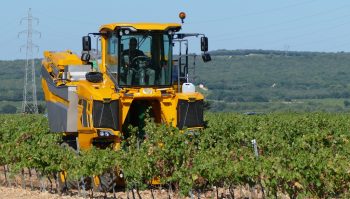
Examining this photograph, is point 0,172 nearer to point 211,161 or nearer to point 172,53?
point 172,53

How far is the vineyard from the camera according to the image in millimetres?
11789

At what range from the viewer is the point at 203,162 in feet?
42.8

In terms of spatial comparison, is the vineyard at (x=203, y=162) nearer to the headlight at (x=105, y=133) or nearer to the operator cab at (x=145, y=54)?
the headlight at (x=105, y=133)

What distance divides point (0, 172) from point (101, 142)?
6369 millimetres

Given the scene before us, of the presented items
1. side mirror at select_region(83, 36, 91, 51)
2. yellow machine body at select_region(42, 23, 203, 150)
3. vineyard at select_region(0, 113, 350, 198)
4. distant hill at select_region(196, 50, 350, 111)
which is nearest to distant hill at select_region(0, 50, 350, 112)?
distant hill at select_region(196, 50, 350, 111)

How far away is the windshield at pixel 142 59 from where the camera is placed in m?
Result: 15.5

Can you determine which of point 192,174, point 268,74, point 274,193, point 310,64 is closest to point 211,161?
point 192,174

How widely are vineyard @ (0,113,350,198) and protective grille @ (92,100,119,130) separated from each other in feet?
1.39

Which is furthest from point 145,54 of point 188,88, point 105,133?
point 105,133

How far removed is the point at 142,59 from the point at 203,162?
325cm

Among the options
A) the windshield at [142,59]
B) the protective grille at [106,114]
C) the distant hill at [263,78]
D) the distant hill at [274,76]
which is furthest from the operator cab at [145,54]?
the distant hill at [274,76]

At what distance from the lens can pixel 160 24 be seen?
1562cm

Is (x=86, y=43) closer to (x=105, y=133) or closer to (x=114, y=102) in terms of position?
(x=114, y=102)

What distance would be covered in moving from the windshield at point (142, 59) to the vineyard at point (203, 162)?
3.11 feet
